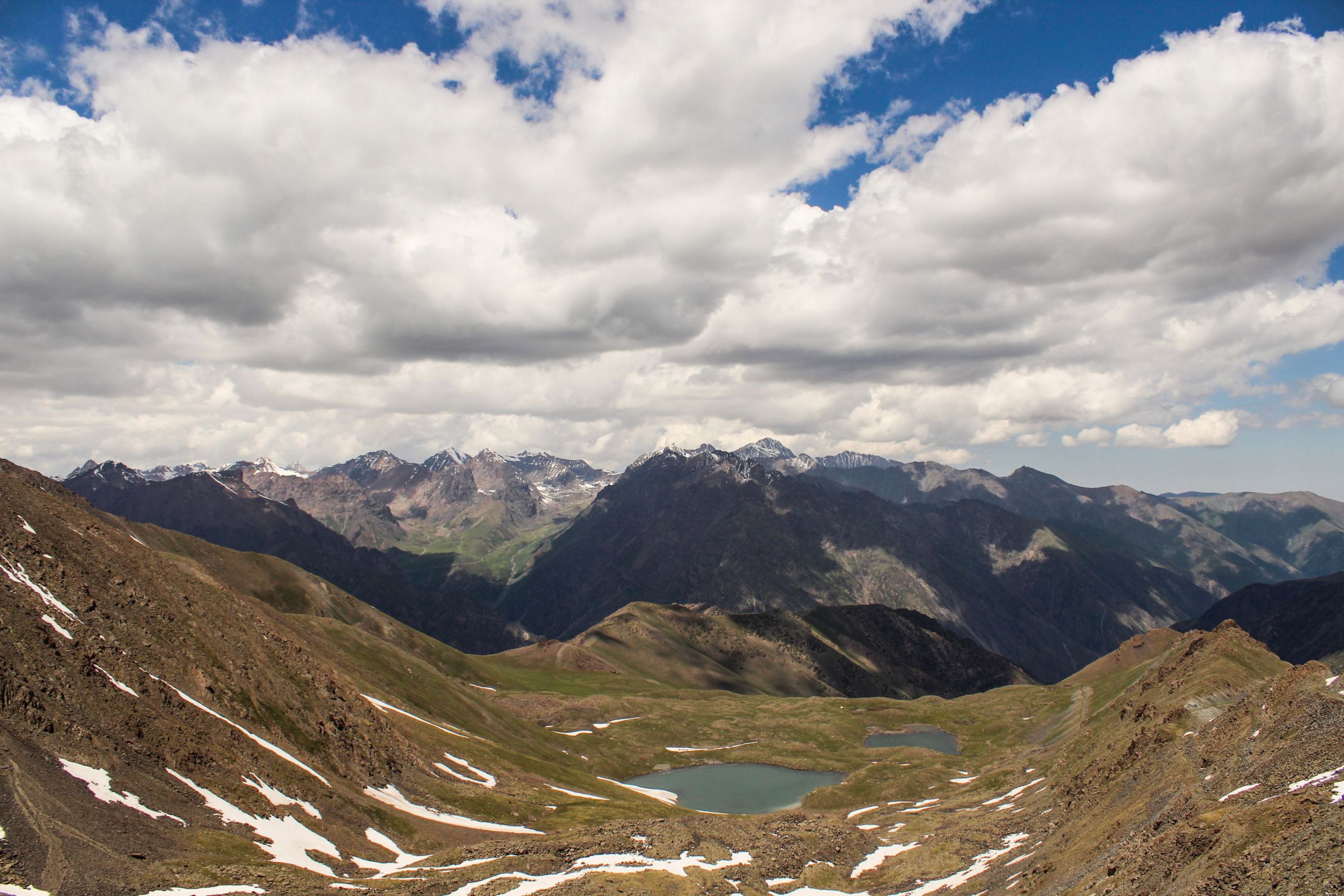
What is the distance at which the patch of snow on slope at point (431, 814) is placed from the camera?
80.9 metres

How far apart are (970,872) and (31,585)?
90.6 m

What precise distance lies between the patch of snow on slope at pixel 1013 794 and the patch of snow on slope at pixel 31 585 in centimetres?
11486


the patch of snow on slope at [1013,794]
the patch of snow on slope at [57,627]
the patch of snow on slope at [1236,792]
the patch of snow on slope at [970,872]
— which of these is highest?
the patch of snow on slope at [57,627]

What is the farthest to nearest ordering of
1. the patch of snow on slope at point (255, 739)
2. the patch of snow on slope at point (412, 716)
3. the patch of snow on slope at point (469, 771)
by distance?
the patch of snow on slope at point (412, 716), the patch of snow on slope at point (469, 771), the patch of snow on slope at point (255, 739)

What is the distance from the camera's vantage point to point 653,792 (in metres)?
144

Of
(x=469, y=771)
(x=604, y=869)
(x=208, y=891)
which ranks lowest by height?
(x=469, y=771)

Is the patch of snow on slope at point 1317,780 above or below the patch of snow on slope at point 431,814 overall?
above

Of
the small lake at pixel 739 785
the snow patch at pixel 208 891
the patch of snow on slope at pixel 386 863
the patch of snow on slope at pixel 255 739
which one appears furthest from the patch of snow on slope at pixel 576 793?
the snow patch at pixel 208 891

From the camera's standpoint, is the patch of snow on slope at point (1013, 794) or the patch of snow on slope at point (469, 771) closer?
the patch of snow on slope at point (469, 771)

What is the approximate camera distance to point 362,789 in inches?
3182

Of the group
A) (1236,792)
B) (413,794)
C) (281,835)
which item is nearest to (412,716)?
(413,794)

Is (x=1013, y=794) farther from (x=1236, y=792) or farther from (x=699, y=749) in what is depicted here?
(x=699, y=749)

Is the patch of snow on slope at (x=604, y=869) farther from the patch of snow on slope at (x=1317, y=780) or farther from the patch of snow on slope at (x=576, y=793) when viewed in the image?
the patch of snow on slope at (x=576, y=793)

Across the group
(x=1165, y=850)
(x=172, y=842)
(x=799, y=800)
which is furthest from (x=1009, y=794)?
(x=172, y=842)
